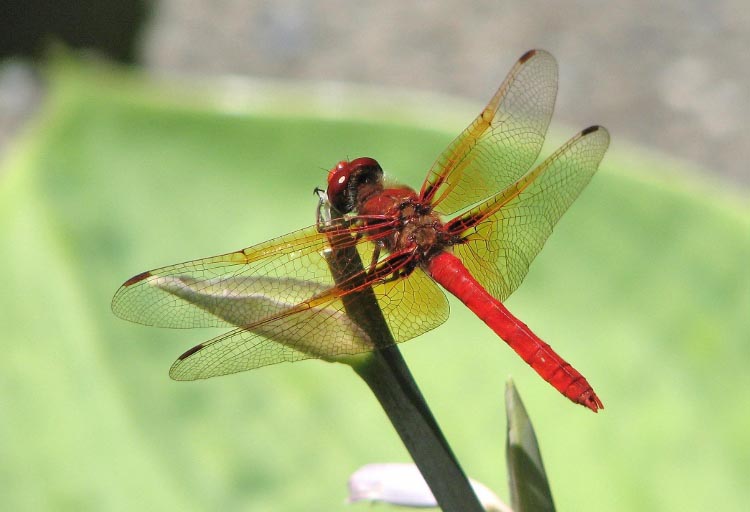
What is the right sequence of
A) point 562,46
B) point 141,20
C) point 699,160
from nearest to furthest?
point 699,160 < point 562,46 < point 141,20

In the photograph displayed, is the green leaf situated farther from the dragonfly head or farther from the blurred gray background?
the blurred gray background

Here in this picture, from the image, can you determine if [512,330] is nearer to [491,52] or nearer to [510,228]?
[510,228]

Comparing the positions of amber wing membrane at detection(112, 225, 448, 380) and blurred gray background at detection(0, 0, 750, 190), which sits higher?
blurred gray background at detection(0, 0, 750, 190)

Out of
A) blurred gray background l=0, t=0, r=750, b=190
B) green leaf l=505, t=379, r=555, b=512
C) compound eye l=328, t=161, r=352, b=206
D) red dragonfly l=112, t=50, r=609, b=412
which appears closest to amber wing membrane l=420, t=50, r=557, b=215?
red dragonfly l=112, t=50, r=609, b=412

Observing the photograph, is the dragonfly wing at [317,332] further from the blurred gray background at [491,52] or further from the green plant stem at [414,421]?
the blurred gray background at [491,52]

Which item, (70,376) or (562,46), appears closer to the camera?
(70,376)

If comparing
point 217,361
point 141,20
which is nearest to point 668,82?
point 141,20

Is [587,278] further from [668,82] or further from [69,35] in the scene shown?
[69,35]
